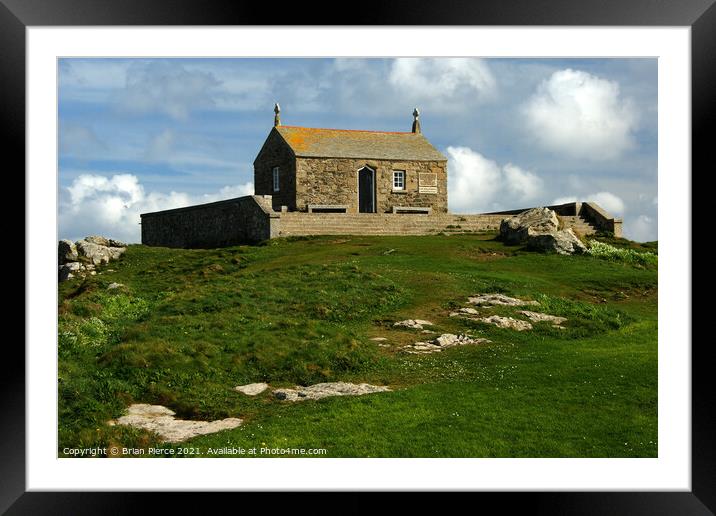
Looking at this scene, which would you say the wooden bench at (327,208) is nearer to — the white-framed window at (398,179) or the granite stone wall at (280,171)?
the granite stone wall at (280,171)

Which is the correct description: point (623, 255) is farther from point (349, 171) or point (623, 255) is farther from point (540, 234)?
point (349, 171)

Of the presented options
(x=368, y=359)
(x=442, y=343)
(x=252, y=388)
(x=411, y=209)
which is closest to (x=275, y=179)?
(x=411, y=209)

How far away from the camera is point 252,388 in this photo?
1662 cm

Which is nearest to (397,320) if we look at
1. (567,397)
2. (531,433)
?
(567,397)

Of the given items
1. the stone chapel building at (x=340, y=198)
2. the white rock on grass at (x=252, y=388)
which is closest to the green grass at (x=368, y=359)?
the white rock on grass at (x=252, y=388)

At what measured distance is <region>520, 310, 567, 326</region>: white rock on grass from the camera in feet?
75.7

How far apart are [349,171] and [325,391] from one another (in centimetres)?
3383

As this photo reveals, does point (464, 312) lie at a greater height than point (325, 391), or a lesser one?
greater

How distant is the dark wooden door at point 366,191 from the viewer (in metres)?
50.3

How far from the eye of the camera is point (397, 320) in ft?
73.2

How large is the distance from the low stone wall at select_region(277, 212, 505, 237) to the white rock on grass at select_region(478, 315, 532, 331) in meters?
18.3

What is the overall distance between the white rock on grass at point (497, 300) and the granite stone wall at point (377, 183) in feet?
80.7
